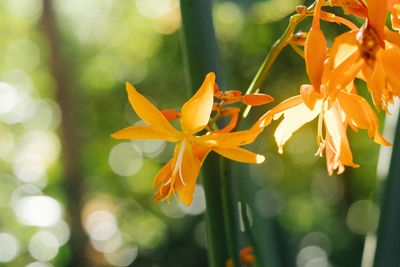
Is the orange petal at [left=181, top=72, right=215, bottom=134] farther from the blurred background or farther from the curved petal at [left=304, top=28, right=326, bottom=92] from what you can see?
the blurred background

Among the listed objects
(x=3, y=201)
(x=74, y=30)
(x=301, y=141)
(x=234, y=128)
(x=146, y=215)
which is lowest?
(x=146, y=215)

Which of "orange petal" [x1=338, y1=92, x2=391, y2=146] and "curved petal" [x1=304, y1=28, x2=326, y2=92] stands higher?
"curved petal" [x1=304, y1=28, x2=326, y2=92]

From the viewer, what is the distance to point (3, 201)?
4.00 meters

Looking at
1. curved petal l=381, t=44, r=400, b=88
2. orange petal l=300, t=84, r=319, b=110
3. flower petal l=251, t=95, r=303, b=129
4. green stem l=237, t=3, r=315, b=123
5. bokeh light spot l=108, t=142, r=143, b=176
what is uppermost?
green stem l=237, t=3, r=315, b=123

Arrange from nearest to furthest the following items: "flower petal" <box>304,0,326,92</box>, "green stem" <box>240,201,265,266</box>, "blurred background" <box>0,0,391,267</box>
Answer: "flower petal" <box>304,0,326,92</box> → "green stem" <box>240,201,265,266</box> → "blurred background" <box>0,0,391,267</box>

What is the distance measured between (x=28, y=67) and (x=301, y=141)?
2778 millimetres

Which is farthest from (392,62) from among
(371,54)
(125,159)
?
(125,159)

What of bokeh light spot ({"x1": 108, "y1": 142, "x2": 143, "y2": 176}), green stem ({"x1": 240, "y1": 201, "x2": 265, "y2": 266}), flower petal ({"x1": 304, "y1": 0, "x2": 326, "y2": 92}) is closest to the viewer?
flower petal ({"x1": 304, "y1": 0, "x2": 326, "y2": 92})

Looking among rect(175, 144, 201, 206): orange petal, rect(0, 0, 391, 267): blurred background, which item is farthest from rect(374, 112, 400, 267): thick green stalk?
rect(0, 0, 391, 267): blurred background

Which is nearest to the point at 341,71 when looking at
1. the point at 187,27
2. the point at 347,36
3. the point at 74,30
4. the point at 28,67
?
the point at 347,36

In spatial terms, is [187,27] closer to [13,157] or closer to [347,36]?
[347,36]

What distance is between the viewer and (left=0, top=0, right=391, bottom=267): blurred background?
2898mm

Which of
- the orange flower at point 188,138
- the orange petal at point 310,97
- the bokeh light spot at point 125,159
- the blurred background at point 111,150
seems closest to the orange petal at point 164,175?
the orange flower at point 188,138

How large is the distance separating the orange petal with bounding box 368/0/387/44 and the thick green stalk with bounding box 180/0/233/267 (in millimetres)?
118
